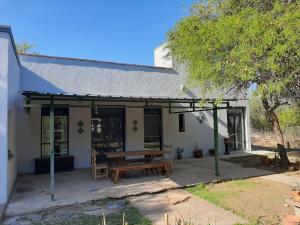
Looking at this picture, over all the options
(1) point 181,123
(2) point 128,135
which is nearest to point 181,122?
(1) point 181,123

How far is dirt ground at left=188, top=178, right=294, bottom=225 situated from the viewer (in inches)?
216

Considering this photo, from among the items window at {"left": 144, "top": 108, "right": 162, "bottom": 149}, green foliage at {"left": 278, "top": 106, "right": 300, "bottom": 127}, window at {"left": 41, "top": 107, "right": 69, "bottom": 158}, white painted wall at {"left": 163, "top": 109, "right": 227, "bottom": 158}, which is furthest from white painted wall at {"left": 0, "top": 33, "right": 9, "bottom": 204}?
green foliage at {"left": 278, "top": 106, "right": 300, "bottom": 127}

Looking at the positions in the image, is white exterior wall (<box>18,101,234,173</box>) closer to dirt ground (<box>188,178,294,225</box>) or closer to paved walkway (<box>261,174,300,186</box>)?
paved walkway (<box>261,174,300,186</box>)

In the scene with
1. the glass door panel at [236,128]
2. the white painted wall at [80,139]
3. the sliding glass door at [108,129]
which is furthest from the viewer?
the glass door panel at [236,128]

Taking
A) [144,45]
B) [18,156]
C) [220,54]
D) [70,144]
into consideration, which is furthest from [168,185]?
[144,45]

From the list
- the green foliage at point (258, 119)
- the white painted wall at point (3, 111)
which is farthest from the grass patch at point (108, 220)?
the green foliage at point (258, 119)

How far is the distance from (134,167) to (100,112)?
3925 millimetres

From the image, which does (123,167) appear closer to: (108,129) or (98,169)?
(98,169)

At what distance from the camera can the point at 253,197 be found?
668cm

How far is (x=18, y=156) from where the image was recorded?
9.80m

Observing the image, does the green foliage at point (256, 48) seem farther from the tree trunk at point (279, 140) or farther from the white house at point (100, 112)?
the tree trunk at point (279, 140)

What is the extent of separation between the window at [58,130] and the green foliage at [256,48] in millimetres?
5980

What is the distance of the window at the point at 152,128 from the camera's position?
1255 centimetres

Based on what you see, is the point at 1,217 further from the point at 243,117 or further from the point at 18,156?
the point at 243,117
